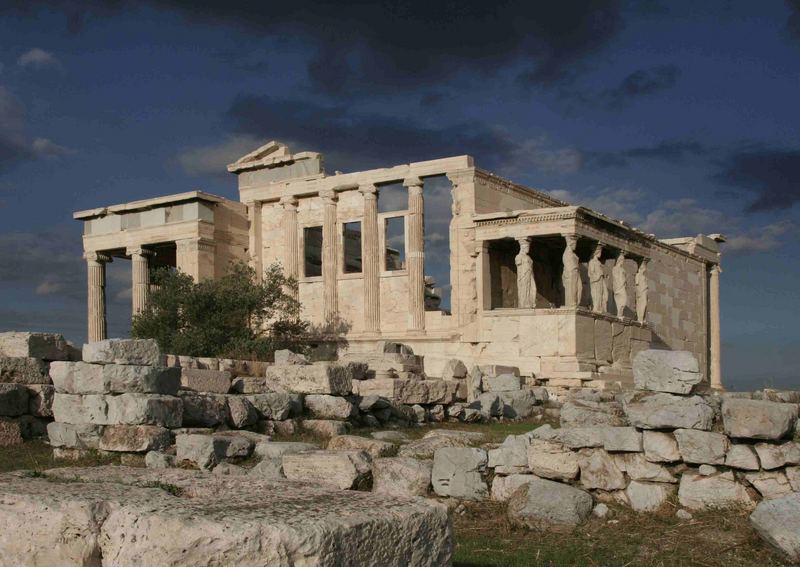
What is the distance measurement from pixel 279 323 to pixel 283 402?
15.7 meters

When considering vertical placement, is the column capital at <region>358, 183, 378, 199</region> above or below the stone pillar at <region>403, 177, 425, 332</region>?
above

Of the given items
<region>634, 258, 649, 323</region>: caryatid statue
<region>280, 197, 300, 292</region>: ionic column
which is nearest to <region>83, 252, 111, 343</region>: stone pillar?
<region>280, 197, 300, 292</region>: ionic column

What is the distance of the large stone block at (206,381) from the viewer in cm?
1493

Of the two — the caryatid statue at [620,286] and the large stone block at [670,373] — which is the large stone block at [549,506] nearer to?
the large stone block at [670,373]

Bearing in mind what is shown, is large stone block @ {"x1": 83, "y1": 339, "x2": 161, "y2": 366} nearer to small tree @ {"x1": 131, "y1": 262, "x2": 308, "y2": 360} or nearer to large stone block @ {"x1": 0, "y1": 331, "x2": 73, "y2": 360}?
large stone block @ {"x1": 0, "y1": 331, "x2": 73, "y2": 360}

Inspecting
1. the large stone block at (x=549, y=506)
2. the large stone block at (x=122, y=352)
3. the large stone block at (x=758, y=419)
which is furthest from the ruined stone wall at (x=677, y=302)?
the large stone block at (x=549, y=506)

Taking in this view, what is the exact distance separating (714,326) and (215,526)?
35.7m

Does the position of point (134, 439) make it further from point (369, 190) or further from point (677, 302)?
point (677, 302)

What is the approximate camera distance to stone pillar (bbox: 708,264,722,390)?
36531 millimetres

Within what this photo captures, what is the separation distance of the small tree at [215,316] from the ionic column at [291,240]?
2085 millimetres

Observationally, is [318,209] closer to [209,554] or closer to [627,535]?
[627,535]

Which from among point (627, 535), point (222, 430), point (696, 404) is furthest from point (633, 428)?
point (222, 430)

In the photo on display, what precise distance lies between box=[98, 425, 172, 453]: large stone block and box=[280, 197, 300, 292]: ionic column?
2026cm

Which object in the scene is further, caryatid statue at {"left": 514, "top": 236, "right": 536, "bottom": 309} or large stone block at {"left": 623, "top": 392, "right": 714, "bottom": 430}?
caryatid statue at {"left": 514, "top": 236, "right": 536, "bottom": 309}
